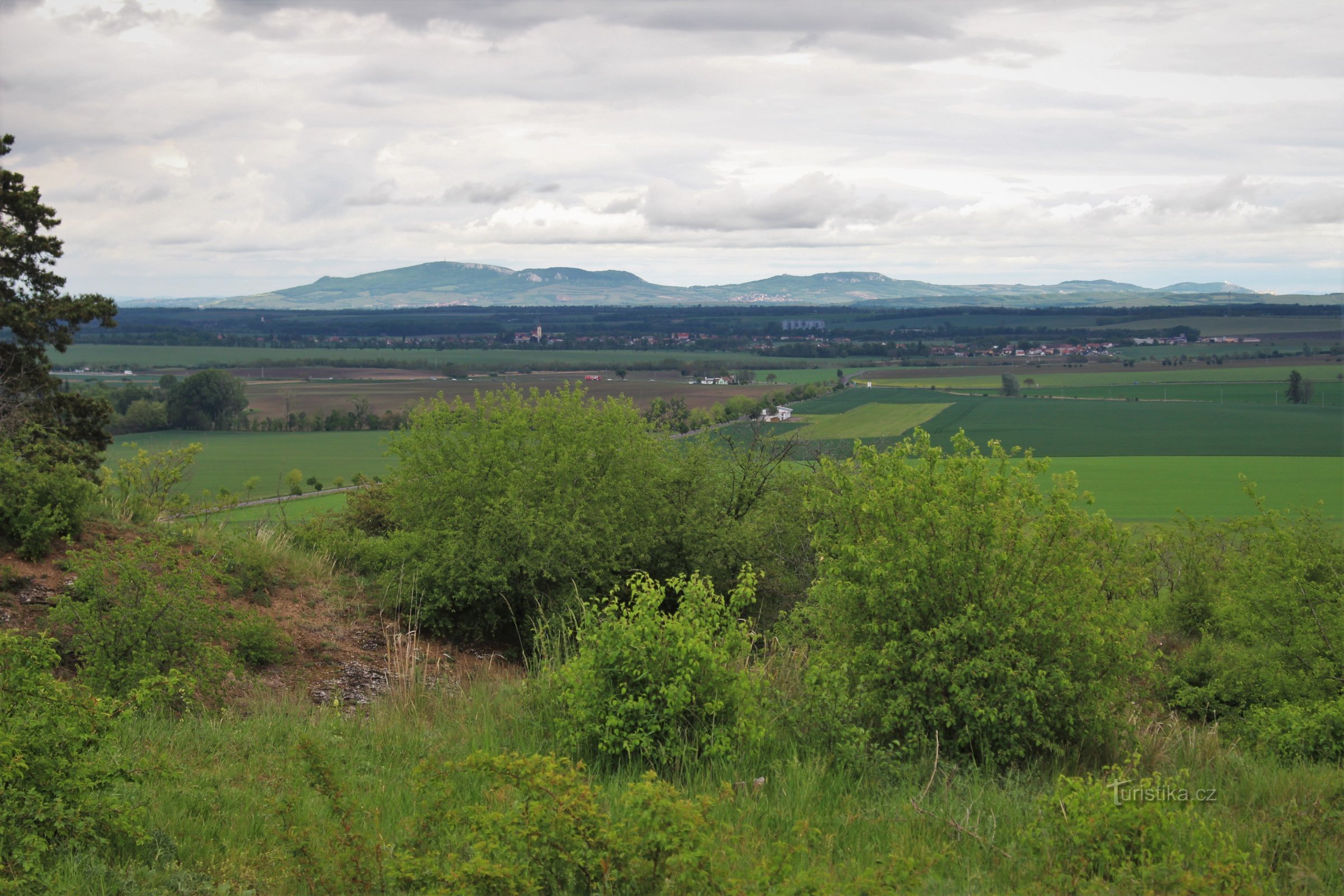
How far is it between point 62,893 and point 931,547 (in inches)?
254

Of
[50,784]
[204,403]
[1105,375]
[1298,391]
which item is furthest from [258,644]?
[1105,375]

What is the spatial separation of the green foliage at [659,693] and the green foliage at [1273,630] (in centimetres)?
930

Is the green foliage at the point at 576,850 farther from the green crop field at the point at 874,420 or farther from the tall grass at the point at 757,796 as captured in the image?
the green crop field at the point at 874,420

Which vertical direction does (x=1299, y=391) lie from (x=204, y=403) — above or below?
below

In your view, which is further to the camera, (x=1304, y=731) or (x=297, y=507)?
(x=297, y=507)

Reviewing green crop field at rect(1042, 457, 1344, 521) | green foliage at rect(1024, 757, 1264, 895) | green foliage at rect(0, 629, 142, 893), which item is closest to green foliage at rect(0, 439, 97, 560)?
green foliage at rect(0, 629, 142, 893)

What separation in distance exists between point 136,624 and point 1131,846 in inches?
368

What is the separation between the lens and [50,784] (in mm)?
5391

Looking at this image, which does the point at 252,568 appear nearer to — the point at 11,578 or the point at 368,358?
the point at 11,578

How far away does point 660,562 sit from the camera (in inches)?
834

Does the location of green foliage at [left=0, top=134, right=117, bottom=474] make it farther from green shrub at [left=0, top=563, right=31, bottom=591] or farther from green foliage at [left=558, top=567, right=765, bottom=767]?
green foliage at [left=558, top=567, right=765, bottom=767]

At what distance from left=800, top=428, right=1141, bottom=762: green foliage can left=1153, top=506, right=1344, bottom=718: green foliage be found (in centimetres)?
695

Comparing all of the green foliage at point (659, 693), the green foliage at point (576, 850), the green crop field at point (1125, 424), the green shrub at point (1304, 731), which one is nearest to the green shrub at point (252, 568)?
the green foliage at point (659, 693)

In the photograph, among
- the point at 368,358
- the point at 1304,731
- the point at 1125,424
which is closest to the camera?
the point at 1304,731
